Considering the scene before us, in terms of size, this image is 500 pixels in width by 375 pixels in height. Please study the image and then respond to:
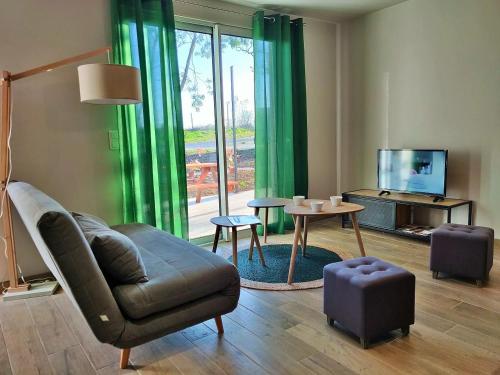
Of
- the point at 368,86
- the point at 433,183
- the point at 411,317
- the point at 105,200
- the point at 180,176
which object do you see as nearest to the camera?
the point at 411,317

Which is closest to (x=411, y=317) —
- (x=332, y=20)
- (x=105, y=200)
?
(x=105, y=200)

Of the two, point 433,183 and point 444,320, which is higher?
point 433,183

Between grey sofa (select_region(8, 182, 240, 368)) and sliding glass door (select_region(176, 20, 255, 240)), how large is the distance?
183 cm

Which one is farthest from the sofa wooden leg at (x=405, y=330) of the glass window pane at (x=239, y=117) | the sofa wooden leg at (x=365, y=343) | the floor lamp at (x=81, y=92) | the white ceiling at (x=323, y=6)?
the white ceiling at (x=323, y=6)

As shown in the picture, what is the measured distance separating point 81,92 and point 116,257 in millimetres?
1500

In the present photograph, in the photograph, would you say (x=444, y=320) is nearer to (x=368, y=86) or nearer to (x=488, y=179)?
(x=488, y=179)

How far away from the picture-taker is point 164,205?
3639mm

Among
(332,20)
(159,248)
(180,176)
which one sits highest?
(332,20)

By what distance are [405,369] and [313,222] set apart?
10.2ft

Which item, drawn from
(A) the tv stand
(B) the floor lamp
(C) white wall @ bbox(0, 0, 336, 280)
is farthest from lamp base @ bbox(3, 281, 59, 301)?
(A) the tv stand

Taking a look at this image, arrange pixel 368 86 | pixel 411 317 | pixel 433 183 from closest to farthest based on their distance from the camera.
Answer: pixel 411 317, pixel 433 183, pixel 368 86

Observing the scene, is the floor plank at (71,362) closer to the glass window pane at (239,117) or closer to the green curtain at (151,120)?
the green curtain at (151,120)

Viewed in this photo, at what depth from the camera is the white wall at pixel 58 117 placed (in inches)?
118

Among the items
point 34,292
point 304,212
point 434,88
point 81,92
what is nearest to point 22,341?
point 34,292
